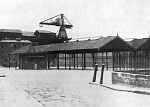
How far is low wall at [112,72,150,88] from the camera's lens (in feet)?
43.4

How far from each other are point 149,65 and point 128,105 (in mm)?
40501

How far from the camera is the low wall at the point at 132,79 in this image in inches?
521

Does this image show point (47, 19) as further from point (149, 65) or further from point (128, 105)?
point (128, 105)

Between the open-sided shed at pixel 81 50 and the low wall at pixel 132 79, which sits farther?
the open-sided shed at pixel 81 50

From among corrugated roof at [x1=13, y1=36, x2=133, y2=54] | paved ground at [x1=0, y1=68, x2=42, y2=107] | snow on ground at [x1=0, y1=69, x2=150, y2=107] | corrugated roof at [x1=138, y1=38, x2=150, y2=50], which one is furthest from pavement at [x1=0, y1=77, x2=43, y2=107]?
corrugated roof at [x1=138, y1=38, x2=150, y2=50]

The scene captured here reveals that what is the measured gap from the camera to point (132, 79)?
561 inches

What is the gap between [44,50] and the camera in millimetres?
47156

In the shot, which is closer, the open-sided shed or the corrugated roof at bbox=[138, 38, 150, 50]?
the open-sided shed

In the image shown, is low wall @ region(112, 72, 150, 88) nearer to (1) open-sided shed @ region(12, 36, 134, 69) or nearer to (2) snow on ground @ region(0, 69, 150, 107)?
(2) snow on ground @ region(0, 69, 150, 107)

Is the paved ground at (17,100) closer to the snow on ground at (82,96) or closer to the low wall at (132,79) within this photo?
the snow on ground at (82,96)

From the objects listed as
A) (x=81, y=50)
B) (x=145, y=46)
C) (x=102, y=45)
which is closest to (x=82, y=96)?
(x=102, y=45)

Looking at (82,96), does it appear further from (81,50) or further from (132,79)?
(81,50)

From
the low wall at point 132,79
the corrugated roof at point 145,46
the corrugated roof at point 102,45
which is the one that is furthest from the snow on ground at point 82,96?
the corrugated roof at point 145,46

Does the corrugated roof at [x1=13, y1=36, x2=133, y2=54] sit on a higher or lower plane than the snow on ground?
higher
